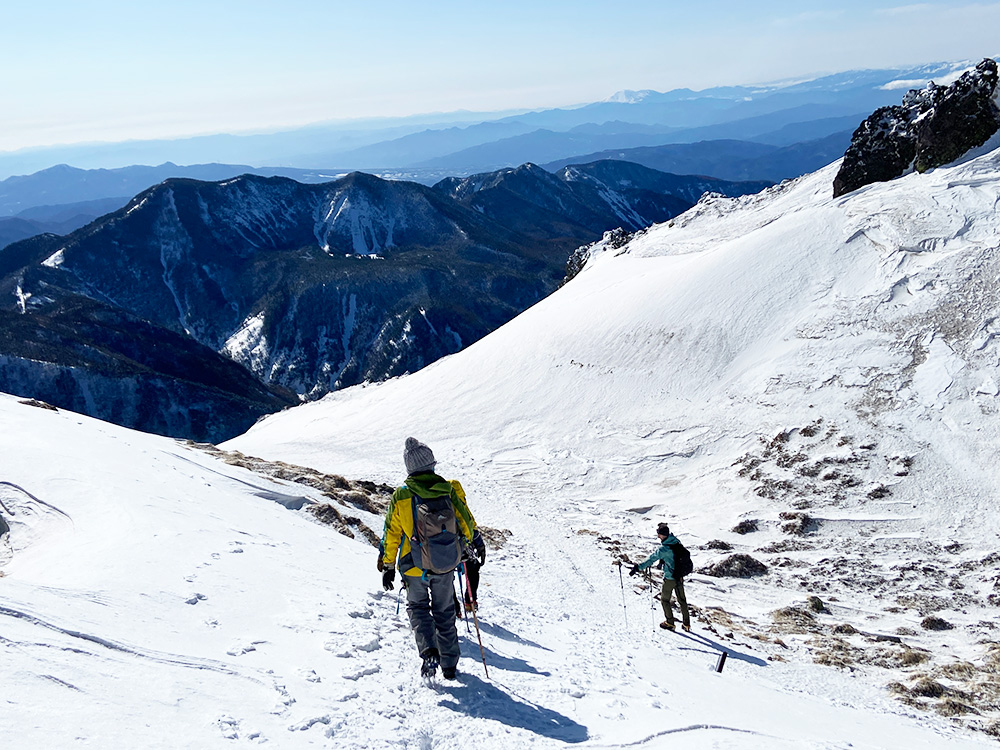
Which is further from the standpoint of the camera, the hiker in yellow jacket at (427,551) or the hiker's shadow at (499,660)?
the hiker's shadow at (499,660)

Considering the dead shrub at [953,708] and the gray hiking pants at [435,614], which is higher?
the gray hiking pants at [435,614]

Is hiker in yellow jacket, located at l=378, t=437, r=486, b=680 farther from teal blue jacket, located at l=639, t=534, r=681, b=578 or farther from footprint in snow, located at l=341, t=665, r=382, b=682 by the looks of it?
teal blue jacket, located at l=639, t=534, r=681, b=578

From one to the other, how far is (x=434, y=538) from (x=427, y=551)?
0.15 metres

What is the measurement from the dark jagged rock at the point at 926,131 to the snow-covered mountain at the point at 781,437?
229cm

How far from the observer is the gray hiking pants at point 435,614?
21.9ft

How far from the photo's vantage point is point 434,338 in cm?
15612

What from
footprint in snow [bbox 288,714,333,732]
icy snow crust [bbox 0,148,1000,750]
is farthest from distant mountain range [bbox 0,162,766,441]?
footprint in snow [bbox 288,714,333,732]


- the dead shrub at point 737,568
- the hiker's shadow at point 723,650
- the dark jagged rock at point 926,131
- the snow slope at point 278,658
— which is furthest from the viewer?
the dark jagged rock at point 926,131

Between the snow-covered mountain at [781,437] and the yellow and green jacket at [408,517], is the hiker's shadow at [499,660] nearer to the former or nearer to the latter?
the yellow and green jacket at [408,517]

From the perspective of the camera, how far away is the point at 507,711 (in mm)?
6250

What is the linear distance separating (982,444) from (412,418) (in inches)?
1060

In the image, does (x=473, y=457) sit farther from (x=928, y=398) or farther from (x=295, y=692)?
(x=295, y=692)

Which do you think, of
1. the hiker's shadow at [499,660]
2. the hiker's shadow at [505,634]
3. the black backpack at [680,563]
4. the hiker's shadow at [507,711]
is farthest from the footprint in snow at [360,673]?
the black backpack at [680,563]

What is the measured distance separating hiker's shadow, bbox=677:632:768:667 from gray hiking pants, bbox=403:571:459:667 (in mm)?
5993
